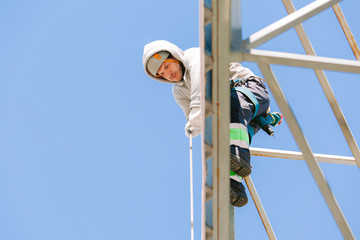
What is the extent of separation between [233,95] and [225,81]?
5.79 feet

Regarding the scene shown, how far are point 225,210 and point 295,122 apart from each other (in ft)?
3.46

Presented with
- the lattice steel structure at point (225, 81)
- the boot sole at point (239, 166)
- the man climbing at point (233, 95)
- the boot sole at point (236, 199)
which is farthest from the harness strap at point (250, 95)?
the lattice steel structure at point (225, 81)

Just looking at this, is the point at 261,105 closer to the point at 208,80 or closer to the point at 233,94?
the point at 233,94

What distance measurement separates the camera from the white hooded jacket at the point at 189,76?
19.8 ft

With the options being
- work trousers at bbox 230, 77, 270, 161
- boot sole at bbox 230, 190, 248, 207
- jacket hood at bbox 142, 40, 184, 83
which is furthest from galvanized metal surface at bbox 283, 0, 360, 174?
jacket hood at bbox 142, 40, 184, 83

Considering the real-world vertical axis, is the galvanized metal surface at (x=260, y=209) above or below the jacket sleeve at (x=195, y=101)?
below

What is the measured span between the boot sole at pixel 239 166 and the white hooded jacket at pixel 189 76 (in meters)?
1.12

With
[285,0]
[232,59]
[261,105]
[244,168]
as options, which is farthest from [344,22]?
[232,59]

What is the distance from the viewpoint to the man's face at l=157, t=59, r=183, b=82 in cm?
734

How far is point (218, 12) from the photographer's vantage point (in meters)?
3.82

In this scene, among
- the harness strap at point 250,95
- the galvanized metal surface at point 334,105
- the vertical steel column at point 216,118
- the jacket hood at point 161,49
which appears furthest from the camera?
the jacket hood at point 161,49

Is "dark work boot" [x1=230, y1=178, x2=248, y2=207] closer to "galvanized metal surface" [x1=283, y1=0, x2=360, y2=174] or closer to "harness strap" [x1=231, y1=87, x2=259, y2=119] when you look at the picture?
"harness strap" [x1=231, y1=87, x2=259, y2=119]

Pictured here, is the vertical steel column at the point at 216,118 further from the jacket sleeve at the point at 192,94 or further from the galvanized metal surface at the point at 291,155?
the galvanized metal surface at the point at 291,155

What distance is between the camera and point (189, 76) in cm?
736
